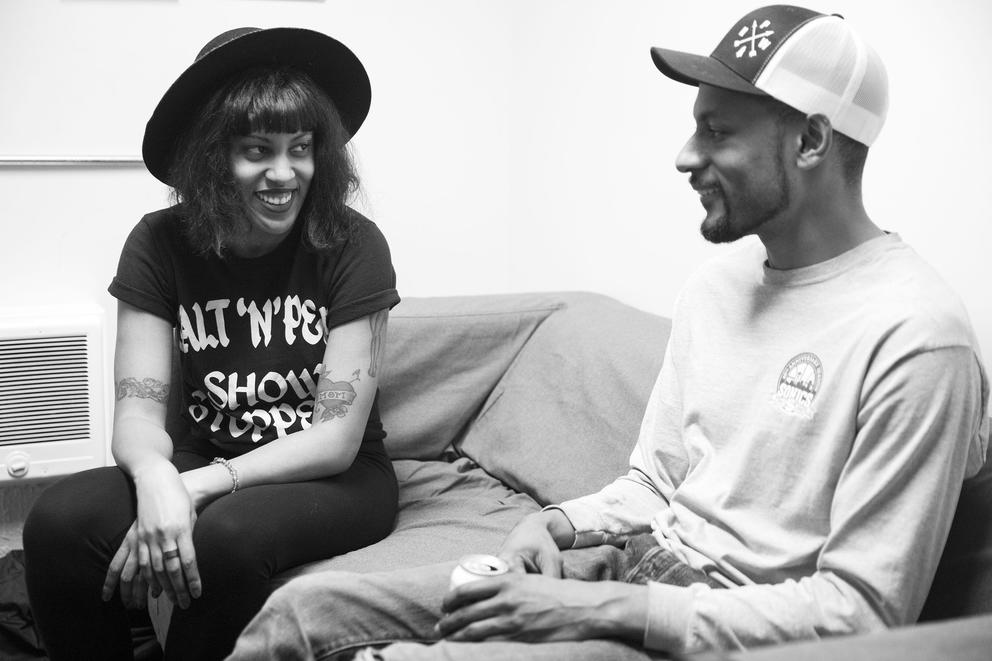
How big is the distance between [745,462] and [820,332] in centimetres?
19

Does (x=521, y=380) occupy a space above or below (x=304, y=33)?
below

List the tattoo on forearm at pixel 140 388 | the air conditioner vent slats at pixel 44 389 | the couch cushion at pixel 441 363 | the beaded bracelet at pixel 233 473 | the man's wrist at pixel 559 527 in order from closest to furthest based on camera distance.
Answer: the man's wrist at pixel 559 527
the beaded bracelet at pixel 233 473
the tattoo on forearm at pixel 140 388
the couch cushion at pixel 441 363
the air conditioner vent slats at pixel 44 389

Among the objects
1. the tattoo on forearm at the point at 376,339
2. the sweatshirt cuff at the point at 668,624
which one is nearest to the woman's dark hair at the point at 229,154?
the tattoo on forearm at the point at 376,339

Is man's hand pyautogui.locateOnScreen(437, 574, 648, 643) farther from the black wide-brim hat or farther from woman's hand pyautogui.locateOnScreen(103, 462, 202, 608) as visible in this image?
the black wide-brim hat

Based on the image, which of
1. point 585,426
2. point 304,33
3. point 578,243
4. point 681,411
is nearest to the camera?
point 681,411

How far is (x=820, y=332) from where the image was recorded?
1.20m

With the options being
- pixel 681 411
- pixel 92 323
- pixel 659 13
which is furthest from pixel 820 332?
pixel 92 323

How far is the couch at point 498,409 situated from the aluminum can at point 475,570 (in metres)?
0.55

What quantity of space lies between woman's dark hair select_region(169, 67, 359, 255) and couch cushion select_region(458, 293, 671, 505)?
62cm

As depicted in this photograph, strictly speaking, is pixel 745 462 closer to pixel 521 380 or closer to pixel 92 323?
pixel 521 380

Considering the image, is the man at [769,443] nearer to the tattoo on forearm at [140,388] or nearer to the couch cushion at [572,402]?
the couch cushion at [572,402]

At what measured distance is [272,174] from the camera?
1735 millimetres

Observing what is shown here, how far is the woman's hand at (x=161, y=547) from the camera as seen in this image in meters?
1.52

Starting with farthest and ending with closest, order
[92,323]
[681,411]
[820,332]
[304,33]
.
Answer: [92,323]
[304,33]
[681,411]
[820,332]
